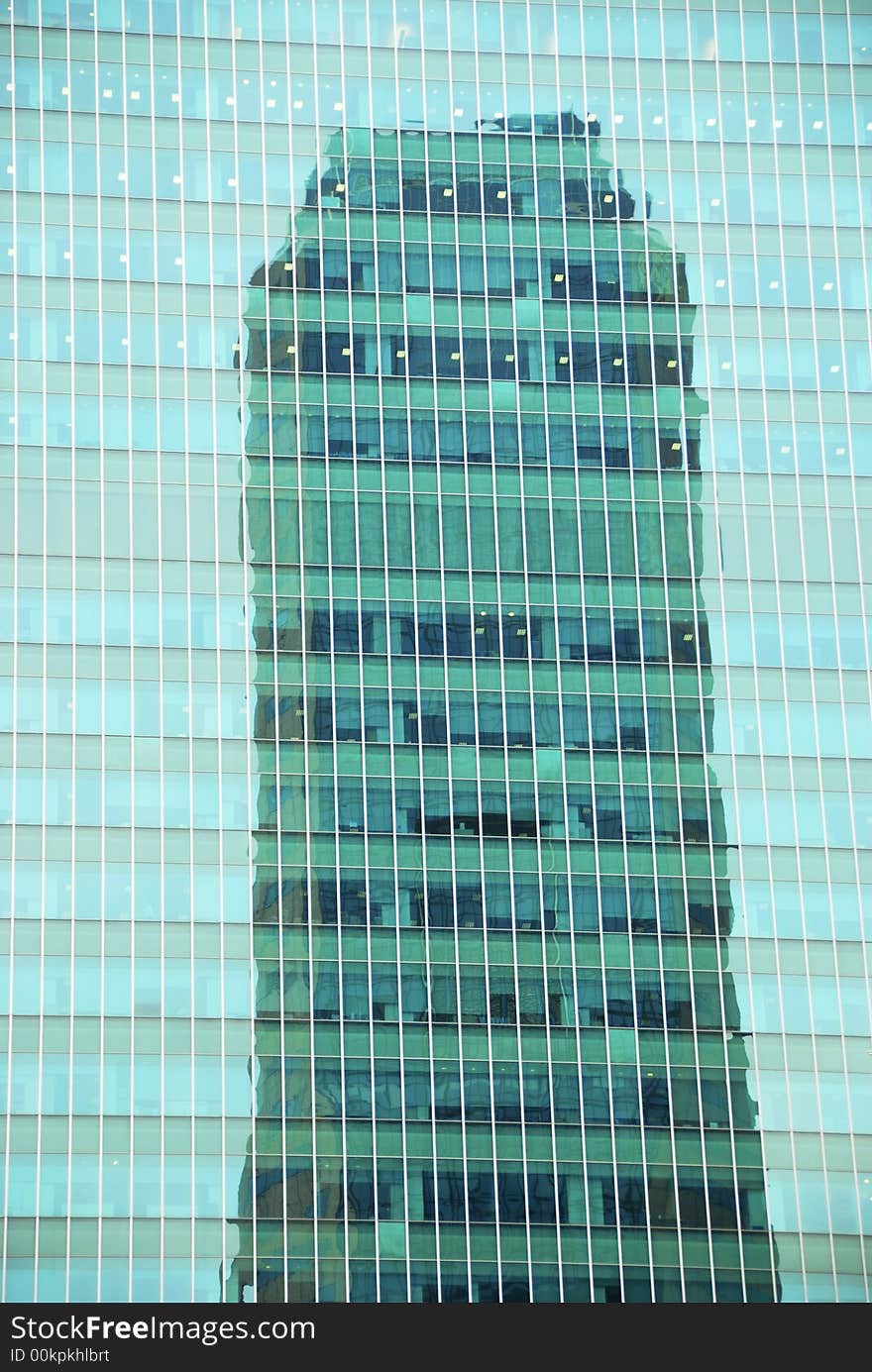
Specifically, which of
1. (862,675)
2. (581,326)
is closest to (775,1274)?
(862,675)

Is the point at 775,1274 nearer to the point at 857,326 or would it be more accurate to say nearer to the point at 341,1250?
the point at 341,1250

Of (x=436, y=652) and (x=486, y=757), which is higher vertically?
(x=436, y=652)

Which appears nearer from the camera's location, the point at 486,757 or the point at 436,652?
the point at 486,757

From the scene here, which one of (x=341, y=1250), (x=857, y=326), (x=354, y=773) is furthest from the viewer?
(x=857, y=326)

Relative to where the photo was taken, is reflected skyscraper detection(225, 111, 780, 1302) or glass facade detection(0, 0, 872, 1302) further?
glass facade detection(0, 0, 872, 1302)

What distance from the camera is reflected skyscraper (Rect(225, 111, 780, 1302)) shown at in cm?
10200

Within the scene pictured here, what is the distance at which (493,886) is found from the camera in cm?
10625

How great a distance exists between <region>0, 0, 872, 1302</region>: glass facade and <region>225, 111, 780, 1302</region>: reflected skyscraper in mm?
194

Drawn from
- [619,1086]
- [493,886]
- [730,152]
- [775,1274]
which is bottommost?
[775,1274]

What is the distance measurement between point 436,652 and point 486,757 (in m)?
5.24

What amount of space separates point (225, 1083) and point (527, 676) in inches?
879

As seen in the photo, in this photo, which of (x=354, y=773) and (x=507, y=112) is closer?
(x=354, y=773)

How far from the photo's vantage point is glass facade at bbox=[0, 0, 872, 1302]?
102188 mm

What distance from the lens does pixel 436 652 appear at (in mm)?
109062
